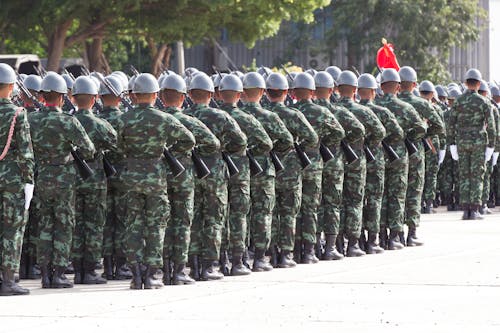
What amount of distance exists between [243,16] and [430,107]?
19.9m

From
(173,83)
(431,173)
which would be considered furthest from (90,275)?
(431,173)

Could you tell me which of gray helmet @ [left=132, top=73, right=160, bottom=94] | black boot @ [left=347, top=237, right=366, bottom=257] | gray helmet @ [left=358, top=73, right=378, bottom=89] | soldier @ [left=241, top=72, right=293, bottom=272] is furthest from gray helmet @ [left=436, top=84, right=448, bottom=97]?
gray helmet @ [left=132, top=73, right=160, bottom=94]

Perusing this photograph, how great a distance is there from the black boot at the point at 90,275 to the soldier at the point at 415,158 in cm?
447

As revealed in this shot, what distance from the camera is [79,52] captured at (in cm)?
5031

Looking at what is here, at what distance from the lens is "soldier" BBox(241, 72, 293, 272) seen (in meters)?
13.5

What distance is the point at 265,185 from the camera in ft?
44.2

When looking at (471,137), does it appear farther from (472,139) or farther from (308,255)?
(308,255)

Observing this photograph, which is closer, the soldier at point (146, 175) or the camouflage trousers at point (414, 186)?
the soldier at point (146, 175)

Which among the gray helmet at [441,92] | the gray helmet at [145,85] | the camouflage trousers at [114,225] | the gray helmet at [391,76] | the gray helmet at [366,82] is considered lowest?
the camouflage trousers at [114,225]

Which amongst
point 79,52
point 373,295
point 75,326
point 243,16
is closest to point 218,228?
point 373,295

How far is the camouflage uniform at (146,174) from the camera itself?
12.0m

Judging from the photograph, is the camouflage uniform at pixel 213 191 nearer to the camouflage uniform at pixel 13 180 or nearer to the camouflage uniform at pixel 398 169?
the camouflage uniform at pixel 13 180

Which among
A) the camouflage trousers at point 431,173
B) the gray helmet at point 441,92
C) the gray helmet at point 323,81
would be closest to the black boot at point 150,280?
the gray helmet at point 323,81

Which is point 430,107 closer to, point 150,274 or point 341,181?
point 341,181
